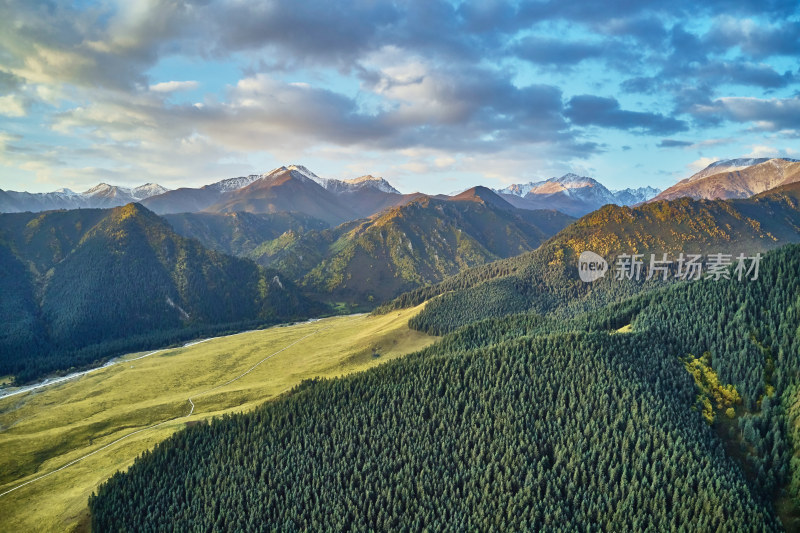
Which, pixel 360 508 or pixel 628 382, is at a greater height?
pixel 628 382

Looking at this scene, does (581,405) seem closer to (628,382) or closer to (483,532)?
(628,382)

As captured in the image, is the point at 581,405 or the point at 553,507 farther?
the point at 581,405

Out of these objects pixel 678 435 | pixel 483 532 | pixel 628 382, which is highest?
pixel 628 382

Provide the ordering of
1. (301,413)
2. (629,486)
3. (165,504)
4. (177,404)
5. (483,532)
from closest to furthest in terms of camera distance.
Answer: (483,532)
(629,486)
(165,504)
(301,413)
(177,404)

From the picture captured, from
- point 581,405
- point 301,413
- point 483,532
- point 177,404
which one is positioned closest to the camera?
point 483,532

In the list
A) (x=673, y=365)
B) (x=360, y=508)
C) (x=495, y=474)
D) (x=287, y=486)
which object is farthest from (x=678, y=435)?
(x=287, y=486)

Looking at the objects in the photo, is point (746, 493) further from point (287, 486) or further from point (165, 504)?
point (165, 504)
